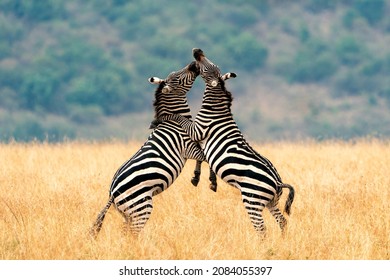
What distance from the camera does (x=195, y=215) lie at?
32.0 feet

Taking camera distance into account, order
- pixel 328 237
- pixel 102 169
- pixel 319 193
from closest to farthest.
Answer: pixel 328 237, pixel 319 193, pixel 102 169

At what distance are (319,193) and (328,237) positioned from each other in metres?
3.34

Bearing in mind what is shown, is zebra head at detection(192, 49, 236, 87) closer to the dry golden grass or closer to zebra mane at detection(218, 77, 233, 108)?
zebra mane at detection(218, 77, 233, 108)

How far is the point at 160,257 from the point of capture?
7.24 metres

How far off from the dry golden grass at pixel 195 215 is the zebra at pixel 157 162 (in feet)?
0.95

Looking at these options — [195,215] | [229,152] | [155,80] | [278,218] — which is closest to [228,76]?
[155,80]

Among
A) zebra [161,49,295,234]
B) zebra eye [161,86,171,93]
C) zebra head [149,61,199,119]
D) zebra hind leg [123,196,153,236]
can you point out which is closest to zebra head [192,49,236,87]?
zebra [161,49,295,234]

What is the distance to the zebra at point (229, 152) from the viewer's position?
303 inches

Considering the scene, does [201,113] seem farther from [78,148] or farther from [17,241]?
[78,148]

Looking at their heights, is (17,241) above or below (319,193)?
below

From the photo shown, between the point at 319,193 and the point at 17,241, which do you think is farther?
the point at 319,193

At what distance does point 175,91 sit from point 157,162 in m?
1.13
